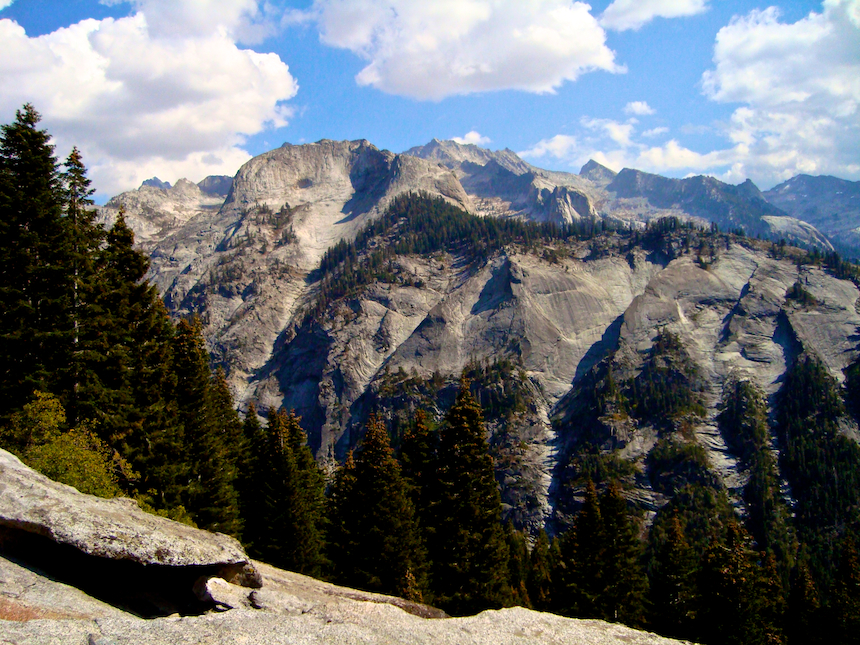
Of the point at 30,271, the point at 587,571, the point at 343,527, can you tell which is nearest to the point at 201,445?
the point at 343,527

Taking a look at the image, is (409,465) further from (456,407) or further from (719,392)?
(719,392)

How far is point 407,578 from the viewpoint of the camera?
3244 centimetres

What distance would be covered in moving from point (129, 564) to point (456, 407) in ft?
78.4

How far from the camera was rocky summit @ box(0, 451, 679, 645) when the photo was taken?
13.0 m

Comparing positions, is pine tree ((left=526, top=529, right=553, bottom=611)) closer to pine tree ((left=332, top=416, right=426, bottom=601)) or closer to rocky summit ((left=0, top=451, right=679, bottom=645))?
pine tree ((left=332, top=416, right=426, bottom=601))

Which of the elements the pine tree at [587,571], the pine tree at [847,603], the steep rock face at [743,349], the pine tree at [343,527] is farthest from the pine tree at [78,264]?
the steep rock face at [743,349]

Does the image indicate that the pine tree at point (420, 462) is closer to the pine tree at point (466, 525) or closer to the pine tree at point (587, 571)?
the pine tree at point (466, 525)

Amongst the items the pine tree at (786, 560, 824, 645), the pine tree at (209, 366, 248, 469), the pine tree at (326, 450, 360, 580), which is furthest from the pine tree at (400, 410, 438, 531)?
the pine tree at (786, 560, 824, 645)

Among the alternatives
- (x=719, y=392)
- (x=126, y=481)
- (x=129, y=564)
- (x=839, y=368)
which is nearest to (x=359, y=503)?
(x=126, y=481)

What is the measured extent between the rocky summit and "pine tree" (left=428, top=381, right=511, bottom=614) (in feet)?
61.6

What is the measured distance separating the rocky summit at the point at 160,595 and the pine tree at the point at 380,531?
17875 millimetres

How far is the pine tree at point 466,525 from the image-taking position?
35312 mm

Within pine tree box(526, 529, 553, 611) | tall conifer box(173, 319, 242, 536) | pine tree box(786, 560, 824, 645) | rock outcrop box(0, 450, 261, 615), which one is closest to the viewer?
rock outcrop box(0, 450, 261, 615)

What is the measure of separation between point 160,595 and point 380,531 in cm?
2037
